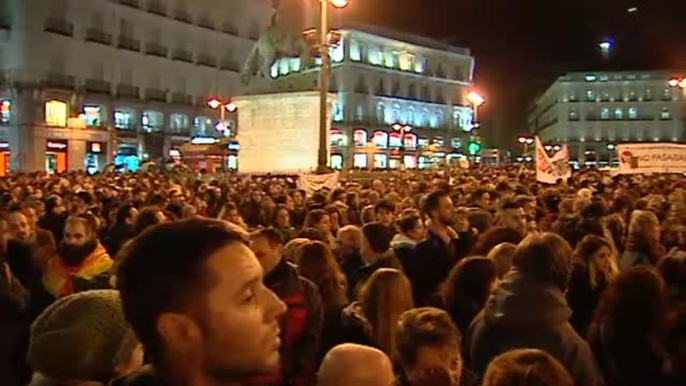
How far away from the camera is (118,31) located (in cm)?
6962

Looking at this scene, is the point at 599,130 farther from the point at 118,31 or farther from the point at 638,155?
the point at 638,155

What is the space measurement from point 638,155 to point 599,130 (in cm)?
A: 13060

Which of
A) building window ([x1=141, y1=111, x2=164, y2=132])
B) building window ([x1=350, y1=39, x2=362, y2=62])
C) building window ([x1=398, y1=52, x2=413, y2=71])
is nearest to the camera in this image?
building window ([x1=141, y1=111, x2=164, y2=132])

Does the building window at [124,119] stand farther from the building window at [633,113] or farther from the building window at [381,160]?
the building window at [633,113]

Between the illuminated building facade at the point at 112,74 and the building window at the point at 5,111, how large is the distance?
0.06m

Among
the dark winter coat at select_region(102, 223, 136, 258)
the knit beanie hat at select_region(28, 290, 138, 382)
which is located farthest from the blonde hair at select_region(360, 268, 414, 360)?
the dark winter coat at select_region(102, 223, 136, 258)

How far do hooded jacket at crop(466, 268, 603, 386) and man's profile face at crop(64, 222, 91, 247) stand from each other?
A: 3.68 m

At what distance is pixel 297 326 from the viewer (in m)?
5.63

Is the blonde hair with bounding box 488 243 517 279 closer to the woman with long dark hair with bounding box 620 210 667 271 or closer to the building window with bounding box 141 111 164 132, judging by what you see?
the woman with long dark hair with bounding box 620 210 667 271

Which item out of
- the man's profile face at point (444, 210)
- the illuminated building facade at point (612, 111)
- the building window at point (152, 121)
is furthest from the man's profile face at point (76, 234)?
the illuminated building facade at point (612, 111)

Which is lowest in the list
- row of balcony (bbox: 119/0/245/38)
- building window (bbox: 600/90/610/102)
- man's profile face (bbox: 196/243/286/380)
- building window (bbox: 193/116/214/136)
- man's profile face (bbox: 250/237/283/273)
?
man's profile face (bbox: 250/237/283/273)

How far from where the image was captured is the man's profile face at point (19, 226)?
9430 millimetres

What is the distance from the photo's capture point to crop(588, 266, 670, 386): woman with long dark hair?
16.2ft

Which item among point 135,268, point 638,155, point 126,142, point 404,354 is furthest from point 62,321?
point 126,142
